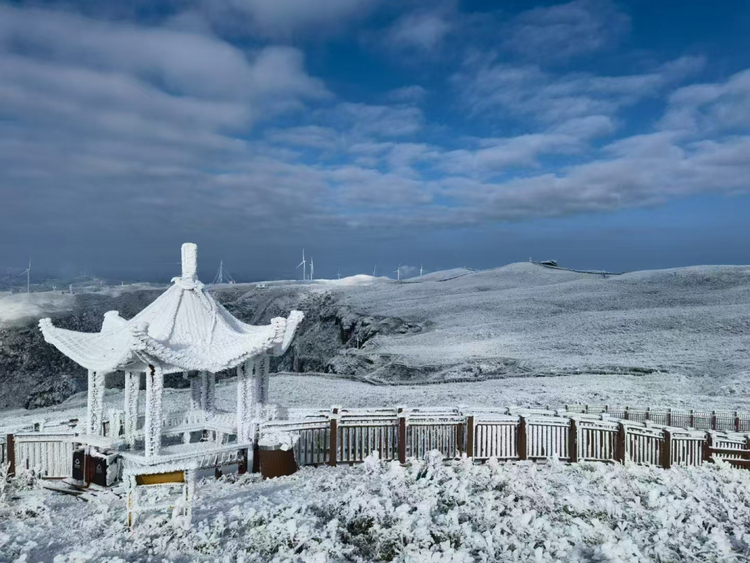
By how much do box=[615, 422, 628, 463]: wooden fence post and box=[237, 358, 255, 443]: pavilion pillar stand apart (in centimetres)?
1184

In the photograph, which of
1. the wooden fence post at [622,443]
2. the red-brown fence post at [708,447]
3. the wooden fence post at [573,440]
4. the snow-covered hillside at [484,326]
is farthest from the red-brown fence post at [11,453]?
the snow-covered hillside at [484,326]

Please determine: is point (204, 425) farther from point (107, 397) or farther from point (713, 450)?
point (107, 397)

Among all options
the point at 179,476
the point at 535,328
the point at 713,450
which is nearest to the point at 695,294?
the point at 535,328

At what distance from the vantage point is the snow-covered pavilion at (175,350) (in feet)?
49.1

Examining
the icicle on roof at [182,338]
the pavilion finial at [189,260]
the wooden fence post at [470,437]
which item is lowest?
the wooden fence post at [470,437]

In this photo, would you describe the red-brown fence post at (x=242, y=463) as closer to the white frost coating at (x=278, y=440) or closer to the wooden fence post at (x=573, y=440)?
the white frost coating at (x=278, y=440)

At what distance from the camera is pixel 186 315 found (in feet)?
55.6

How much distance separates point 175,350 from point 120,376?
2421 inches

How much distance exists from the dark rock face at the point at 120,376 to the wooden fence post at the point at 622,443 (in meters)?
29.1

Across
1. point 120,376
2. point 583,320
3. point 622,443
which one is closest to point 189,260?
point 622,443

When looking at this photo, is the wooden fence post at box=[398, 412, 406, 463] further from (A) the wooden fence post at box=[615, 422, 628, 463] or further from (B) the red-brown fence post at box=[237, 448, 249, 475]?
(A) the wooden fence post at box=[615, 422, 628, 463]

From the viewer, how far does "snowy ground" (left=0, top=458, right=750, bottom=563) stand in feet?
33.8

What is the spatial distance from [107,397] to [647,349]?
4434 cm

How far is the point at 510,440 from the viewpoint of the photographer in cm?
1805
